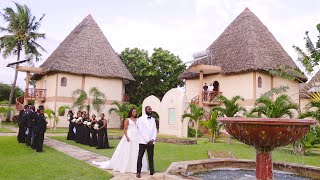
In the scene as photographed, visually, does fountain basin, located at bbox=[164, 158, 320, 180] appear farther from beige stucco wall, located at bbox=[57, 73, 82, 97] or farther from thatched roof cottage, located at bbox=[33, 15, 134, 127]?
beige stucco wall, located at bbox=[57, 73, 82, 97]

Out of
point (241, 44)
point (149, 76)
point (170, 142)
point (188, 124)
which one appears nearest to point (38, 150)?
point (170, 142)

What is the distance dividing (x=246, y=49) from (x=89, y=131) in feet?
49.6

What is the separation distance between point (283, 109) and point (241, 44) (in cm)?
1256

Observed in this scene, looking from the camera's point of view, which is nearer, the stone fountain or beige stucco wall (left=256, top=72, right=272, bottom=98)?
the stone fountain

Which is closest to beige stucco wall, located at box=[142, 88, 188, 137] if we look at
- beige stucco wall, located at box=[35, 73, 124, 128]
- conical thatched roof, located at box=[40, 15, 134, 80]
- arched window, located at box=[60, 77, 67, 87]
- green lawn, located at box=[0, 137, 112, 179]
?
beige stucco wall, located at box=[35, 73, 124, 128]

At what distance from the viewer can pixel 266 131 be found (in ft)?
16.4

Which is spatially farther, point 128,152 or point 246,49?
point 246,49

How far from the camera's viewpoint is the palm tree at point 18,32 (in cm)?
3078

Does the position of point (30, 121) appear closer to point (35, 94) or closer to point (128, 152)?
point (128, 152)

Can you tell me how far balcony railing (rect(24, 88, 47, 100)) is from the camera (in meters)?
28.4

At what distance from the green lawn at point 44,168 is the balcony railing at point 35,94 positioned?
19.5 meters

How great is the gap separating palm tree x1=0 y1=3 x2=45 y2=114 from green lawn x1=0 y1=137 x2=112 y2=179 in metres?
23.7

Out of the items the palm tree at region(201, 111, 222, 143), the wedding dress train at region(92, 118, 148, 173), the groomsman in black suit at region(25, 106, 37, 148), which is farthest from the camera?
the palm tree at region(201, 111, 222, 143)

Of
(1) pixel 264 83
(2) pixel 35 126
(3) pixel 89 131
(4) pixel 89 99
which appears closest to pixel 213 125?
(3) pixel 89 131
